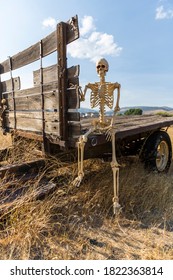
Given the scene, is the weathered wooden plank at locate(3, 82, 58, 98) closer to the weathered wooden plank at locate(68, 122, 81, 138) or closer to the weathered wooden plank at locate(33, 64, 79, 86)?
the weathered wooden plank at locate(33, 64, 79, 86)

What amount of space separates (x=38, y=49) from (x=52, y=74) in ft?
1.93

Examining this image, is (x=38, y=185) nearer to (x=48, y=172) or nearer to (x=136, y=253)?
(x=48, y=172)

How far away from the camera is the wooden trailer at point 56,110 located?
282cm

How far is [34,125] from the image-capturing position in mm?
3615

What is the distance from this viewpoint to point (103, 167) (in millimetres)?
4770

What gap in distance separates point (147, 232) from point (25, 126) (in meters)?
2.48

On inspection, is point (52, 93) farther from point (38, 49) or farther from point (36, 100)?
point (38, 49)

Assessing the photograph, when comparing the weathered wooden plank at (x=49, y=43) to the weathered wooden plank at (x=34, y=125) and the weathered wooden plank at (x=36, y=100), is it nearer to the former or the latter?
the weathered wooden plank at (x=36, y=100)

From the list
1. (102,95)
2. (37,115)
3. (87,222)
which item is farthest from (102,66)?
(87,222)

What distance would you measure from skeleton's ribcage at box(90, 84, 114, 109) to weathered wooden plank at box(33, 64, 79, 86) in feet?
0.87

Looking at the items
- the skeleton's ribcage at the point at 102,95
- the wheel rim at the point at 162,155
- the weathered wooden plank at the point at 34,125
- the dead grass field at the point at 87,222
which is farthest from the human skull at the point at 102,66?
the wheel rim at the point at 162,155

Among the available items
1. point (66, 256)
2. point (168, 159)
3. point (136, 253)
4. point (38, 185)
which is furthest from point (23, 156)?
point (168, 159)

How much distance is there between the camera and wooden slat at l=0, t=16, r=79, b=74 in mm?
2692

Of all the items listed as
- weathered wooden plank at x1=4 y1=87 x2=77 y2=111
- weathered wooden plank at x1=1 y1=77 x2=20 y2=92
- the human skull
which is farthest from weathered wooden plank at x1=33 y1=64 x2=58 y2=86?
weathered wooden plank at x1=1 y1=77 x2=20 y2=92
